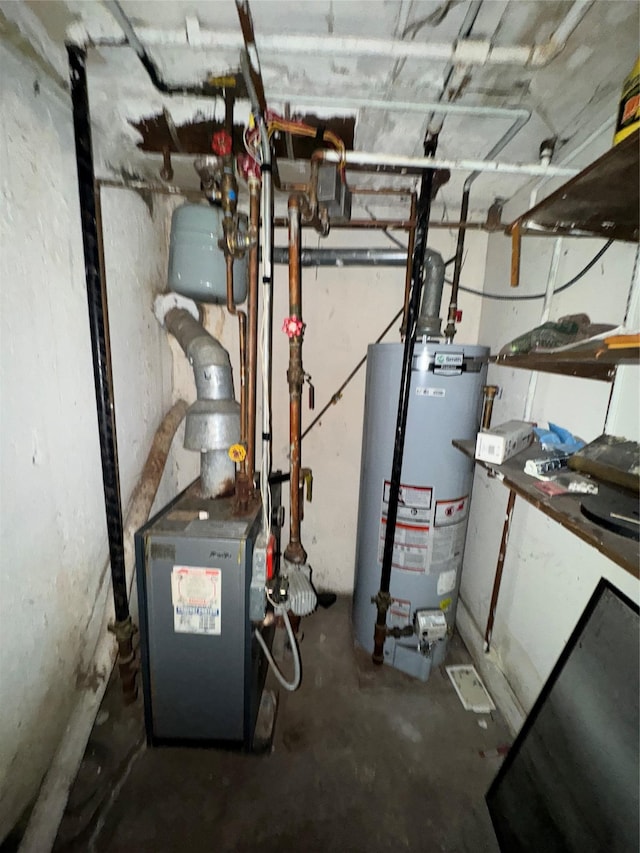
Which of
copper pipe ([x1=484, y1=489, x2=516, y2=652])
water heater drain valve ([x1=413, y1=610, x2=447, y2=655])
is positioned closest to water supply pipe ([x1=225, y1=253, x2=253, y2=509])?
water heater drain valve ([x1=413, y1=610, x2=447, y2=655])

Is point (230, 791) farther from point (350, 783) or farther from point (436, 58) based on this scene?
point (436, 58)

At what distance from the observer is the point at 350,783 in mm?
1192

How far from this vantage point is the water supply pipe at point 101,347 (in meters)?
0.95

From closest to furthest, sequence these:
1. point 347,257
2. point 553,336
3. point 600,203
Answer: point 600,203 → point 553,336 → point 347,257

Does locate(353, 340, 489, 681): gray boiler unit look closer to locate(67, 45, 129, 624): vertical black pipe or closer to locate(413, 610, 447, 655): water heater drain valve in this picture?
locate(413, 610, 447, 655): water heater drain valve

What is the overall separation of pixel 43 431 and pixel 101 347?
0.31 metres

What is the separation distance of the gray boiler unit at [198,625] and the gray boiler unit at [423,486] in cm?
64

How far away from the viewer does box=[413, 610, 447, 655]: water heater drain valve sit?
4.77ft

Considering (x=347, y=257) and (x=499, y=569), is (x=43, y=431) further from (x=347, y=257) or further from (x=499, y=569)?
(x=499, y=569)

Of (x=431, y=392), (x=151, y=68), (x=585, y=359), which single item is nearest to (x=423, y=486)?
(x=431, y=392)

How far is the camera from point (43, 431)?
102cm

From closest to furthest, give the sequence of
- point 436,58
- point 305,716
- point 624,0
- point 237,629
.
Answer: point 624,0 → point 436,58 → point 237,629 → point 305,716

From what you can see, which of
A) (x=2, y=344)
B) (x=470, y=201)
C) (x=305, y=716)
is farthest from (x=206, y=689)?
(x=470, y=201)

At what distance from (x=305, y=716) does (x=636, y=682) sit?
46.6 inches
